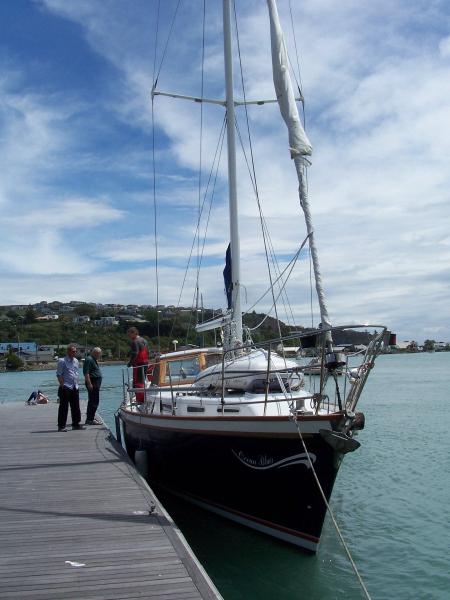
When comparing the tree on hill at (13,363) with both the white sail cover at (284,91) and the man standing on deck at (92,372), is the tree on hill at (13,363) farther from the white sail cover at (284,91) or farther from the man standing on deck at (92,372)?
the white sail cover at (284,91)

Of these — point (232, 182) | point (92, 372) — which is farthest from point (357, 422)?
point (92, 372)

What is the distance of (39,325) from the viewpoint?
160 m

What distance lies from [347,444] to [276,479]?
1.18 m

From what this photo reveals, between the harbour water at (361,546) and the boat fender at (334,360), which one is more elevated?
the boat fender at (334,360)

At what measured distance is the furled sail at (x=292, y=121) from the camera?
816 cm

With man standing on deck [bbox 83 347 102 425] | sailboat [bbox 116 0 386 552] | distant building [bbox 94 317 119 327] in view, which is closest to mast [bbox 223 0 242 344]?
sailboat [bbox 116 0 386 552]

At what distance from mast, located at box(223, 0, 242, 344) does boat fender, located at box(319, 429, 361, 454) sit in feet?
13.6

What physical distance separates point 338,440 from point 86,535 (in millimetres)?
3151

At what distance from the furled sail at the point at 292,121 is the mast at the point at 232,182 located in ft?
8.16

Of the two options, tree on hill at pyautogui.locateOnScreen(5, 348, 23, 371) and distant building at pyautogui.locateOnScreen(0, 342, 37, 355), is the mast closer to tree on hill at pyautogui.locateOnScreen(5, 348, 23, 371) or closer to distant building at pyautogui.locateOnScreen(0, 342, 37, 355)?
tree on hill at pyautogui.locateOnScreen(5, 348, 23, 371)

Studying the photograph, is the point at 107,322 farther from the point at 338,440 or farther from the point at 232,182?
the point at 338,440

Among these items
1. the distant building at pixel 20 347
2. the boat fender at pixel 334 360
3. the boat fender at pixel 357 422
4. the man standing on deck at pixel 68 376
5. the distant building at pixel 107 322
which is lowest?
the boat fender at pixel 357 422

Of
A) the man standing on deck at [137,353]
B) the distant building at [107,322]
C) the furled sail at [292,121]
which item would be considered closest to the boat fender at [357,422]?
the furled sail at [292,121]

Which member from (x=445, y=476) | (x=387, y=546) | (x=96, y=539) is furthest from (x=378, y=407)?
(x=96, y=539)
